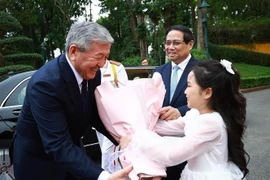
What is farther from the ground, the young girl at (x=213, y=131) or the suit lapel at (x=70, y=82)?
the suit lapel at (x=70, y=82)

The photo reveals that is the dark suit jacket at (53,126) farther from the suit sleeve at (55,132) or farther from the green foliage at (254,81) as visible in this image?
the green foliage at (254,81)

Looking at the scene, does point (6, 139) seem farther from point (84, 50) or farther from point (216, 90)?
point (216, 90)

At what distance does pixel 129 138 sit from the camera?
164cm

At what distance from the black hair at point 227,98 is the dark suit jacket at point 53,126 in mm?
682

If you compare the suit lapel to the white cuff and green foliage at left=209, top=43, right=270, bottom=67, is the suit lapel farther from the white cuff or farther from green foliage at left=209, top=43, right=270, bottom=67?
green foliage at left=209, top=43, right=270, bottom=67

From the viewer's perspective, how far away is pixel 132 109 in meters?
1.69

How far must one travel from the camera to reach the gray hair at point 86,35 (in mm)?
1610

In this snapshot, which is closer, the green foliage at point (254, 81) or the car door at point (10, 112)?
the car door at point (10, 112)

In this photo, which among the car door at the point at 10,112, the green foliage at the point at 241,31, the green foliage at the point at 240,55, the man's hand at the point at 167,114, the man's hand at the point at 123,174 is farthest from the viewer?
the green foliage at the point at 241,31

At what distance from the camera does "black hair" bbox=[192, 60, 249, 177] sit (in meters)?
1.77

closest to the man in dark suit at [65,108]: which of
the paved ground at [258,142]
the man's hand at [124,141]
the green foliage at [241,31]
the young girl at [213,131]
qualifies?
the man's hand at [124,141]

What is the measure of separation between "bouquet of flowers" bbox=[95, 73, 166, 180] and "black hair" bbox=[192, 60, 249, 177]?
28 cm

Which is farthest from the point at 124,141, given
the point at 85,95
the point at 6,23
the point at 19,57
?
the point at 19,57

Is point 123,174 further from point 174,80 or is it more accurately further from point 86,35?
point 174,80
